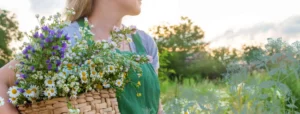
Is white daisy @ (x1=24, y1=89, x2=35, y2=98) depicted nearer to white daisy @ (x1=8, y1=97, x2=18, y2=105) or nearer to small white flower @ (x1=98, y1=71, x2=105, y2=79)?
white daisy @ (x1=8, y1=97, x2=18, y2=105)

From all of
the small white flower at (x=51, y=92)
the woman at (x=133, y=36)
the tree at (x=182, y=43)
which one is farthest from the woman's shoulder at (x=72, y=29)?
the tree at (x=182, y=43)

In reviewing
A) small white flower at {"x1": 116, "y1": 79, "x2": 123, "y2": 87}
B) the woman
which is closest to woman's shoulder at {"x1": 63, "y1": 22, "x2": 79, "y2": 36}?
the woman

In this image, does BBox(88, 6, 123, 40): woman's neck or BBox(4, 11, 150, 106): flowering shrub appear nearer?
BBox(4, 11, 150, 106): flowering shrub

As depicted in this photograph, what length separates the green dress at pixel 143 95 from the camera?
2020mm

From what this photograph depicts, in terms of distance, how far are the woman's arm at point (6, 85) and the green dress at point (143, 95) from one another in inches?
18.0

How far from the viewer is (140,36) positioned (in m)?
2.49

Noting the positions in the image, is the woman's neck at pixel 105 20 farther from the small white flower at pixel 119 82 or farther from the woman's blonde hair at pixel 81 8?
the small white flower at pixel 119 82

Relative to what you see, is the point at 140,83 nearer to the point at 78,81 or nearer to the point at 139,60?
the point at 139,60

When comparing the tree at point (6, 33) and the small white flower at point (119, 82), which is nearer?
the small white flower at point (119, 82)

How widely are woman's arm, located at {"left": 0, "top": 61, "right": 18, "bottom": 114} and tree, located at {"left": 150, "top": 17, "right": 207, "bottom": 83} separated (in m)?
17.7

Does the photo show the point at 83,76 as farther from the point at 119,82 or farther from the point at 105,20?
the point at 105,20

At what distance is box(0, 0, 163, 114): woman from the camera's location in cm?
207

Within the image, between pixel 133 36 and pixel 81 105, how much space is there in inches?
35.6

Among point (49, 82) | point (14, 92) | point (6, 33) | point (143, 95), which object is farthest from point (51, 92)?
point (6, 33)
